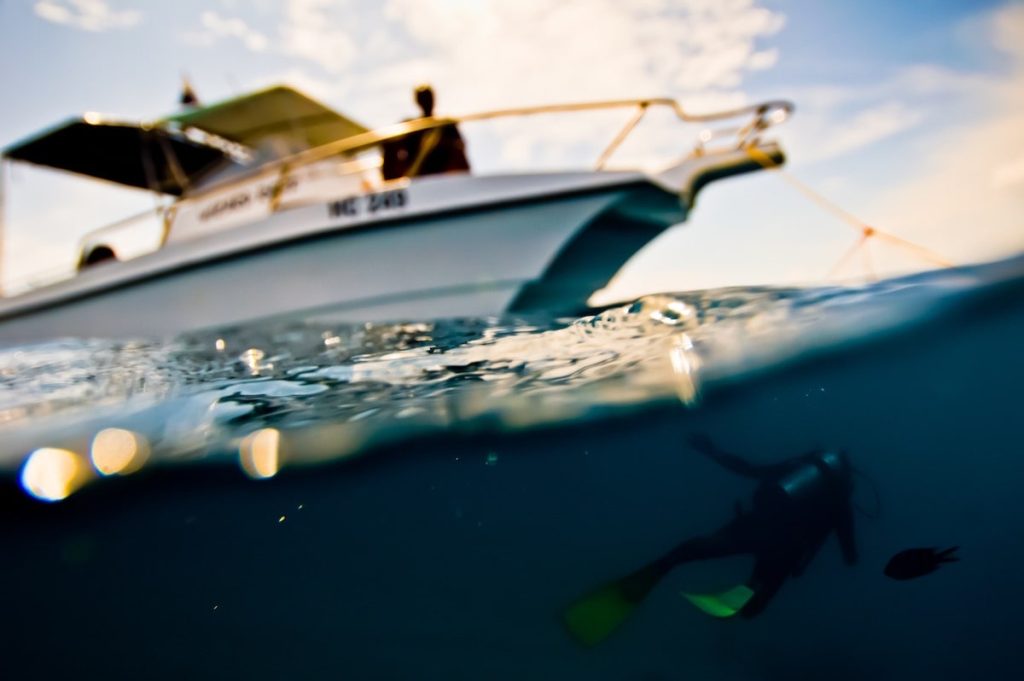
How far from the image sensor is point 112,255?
7.49 m

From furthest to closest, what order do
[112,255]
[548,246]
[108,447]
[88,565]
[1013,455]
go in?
1. [1013,455]
2. [112,255]
3. [548,246]
4. [88,565]
5. [108,447]

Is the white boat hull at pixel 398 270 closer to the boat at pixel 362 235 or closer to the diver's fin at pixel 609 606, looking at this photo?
the boat at pixel 362 235

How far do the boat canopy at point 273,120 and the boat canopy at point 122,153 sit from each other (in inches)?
16.8

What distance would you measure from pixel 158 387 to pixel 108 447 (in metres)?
0.62

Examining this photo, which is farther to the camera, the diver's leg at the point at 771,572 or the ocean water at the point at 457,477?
the ocean water at the point at 457,477

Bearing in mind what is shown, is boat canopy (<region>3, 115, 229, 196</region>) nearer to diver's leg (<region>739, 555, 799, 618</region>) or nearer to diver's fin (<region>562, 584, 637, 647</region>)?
diver's fin (<region>562, 584, 637, 647</region>)

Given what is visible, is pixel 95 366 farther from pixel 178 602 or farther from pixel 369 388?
pixel 369 388

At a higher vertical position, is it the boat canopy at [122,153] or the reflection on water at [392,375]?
the boat canopy at [122,153]

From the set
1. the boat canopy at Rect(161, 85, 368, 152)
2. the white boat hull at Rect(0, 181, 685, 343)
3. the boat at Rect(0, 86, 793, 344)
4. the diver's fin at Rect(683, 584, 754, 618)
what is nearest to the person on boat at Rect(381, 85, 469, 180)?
the boat at Rect(0, 86, 793, 344)

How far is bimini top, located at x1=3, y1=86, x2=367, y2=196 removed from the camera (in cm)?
718

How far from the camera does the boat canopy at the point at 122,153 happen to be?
7199mm

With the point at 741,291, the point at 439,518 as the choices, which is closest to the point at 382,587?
the point at 439,518

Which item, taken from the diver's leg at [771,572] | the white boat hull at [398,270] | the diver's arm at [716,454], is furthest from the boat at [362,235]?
the diver's leg at [771,572]

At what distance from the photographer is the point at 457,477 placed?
6.11 metres
